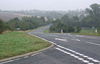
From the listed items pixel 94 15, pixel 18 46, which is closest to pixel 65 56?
pixel 18 46

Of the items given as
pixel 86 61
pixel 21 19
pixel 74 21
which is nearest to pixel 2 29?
pixel 86 61

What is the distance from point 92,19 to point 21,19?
119ft

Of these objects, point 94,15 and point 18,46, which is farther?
point 94,15

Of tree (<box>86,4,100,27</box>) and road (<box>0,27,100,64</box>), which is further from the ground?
road (<box>0,27,100,64</box>)

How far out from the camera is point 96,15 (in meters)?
129

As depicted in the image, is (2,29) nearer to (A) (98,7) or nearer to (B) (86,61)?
(B) (86,61)

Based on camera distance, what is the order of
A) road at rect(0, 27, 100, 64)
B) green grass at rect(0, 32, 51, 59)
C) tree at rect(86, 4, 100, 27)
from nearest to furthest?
road at rect(0, 27, 100, 64)
green grass at rect(0, 32, 51, 59)
tree at rect(86, 4, 100, 27)

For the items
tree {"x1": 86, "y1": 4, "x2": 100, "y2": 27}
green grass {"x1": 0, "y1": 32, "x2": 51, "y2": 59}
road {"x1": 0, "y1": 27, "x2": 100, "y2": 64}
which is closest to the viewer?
road {"x1": 0, "y1": 27, "x2": 100, "y2": 64}

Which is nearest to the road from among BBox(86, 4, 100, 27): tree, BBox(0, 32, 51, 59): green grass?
BBox(0, 32, 51, 59): green grass

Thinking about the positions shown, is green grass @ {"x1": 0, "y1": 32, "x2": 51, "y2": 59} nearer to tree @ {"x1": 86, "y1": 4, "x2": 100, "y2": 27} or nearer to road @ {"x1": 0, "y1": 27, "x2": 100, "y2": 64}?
road @ {"x1": 0, "y1": 27, "x2": 100, "y2": 64}

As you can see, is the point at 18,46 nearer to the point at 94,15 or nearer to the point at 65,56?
the point at 65,56

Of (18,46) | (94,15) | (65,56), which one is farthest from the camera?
(94,15)

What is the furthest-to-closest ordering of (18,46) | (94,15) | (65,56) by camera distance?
(94,15) → (18,46) → (65,56)

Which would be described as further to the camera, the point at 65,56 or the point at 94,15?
the point at 94,15
